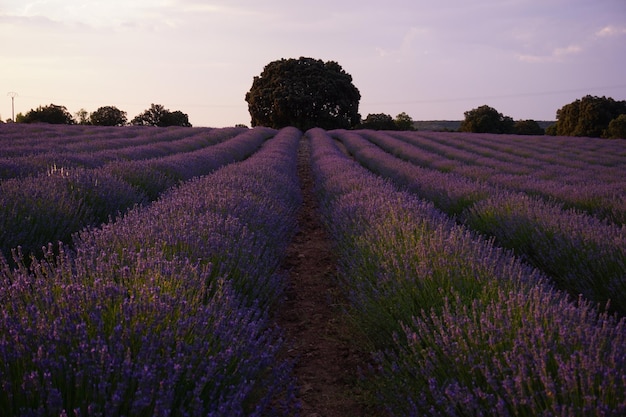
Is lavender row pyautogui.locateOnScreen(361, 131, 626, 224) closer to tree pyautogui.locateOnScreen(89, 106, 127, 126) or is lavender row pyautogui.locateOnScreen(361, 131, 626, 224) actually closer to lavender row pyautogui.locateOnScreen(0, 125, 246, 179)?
lavender row pyautogui.locateOnScreen(0, 125, 246, 179)

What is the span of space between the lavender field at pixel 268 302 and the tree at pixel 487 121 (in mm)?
40104

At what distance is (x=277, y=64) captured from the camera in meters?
39.5

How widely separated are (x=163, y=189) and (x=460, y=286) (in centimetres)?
499

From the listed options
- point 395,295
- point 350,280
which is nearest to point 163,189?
point 350,280

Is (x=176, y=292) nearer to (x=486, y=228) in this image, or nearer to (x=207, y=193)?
(x=207, y=193)

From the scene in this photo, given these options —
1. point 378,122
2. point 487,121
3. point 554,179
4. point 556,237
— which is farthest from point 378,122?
point 556,237

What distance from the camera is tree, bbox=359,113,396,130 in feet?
141

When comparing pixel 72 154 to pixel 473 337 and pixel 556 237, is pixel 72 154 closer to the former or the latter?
pixel 556 237

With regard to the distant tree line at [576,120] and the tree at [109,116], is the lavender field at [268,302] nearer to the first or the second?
the distant tree line at [576,120]

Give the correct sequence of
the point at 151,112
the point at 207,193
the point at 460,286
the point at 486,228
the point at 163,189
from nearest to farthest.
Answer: the point at 460,286, the point at 207,193, the point at 486,228, the point at 163,189, the point at 151,112

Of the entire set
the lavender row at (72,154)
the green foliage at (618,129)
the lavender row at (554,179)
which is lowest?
the lavender row at (554,179)

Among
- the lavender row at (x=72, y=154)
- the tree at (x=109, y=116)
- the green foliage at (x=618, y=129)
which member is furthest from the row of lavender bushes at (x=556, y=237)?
the tree at (x=109, y=116)

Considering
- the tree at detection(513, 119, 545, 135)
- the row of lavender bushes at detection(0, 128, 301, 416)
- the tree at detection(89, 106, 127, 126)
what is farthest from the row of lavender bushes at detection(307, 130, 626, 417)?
the tree at detection(513, 119, 545, 135)

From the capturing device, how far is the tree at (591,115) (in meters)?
37.3
